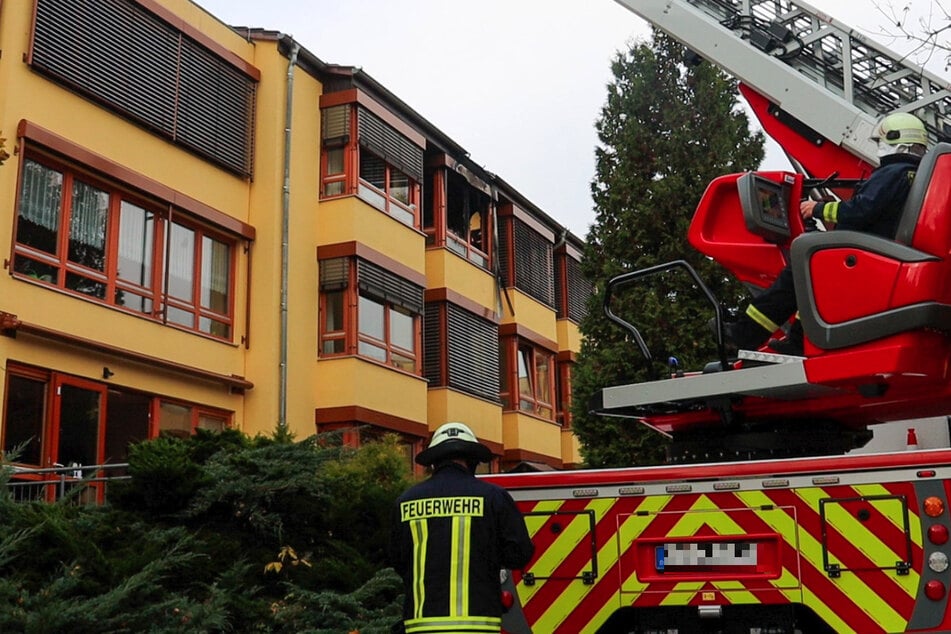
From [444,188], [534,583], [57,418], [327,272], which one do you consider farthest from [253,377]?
[534,583]

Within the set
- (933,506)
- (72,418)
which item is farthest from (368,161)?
(933,506)

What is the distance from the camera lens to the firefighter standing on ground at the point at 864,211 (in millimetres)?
6211

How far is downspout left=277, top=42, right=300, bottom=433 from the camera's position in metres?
19.8

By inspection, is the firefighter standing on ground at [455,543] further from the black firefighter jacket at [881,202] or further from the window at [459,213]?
the window at [459,213]

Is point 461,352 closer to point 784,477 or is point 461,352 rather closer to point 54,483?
point 54,483

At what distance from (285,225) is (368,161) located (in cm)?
306

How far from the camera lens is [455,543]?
A: 215 inches

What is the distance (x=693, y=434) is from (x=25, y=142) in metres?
11.8

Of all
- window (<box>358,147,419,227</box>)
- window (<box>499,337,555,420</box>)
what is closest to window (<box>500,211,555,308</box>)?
window (<box>499,337,555,420</box>)

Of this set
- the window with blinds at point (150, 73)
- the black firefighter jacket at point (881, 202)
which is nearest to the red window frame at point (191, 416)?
the window with blinds at point (150, 73)

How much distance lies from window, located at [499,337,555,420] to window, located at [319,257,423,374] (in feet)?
17.7

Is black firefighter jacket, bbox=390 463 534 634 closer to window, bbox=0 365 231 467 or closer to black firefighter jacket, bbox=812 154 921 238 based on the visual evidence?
black firefighter jacket, bbox=812 154 921 238

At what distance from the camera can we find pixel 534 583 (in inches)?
238

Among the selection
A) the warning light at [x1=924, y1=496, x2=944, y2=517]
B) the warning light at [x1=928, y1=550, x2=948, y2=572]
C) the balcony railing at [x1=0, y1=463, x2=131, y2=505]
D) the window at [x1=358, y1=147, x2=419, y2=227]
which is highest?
the window at [x1=358, y1=147, x2=419, y2=227]
